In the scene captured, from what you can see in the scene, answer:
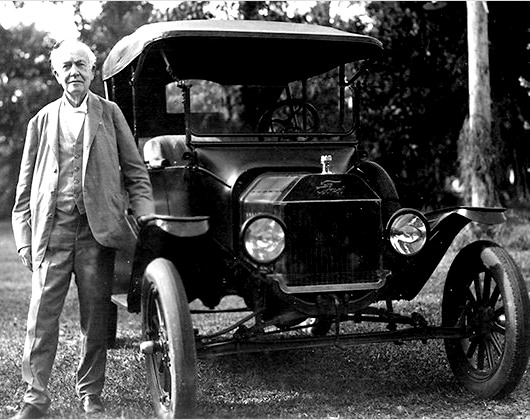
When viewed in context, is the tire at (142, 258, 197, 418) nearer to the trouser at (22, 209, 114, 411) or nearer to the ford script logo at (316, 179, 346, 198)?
the trouser at (22, 209, 114, 411)

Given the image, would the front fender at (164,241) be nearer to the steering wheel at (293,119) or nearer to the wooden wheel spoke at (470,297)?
the steering wheel at (293,119)

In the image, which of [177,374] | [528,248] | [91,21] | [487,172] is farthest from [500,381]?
[91,21]

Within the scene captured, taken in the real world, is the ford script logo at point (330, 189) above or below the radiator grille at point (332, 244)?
above

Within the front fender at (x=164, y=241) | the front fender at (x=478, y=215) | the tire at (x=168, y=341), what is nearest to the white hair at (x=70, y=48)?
the front fender at (x=164, y=241)

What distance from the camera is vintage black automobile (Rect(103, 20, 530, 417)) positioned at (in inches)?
156

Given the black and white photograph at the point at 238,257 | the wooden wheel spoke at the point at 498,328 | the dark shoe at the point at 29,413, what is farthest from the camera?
the wooden wheel spoke at the point at 498,328

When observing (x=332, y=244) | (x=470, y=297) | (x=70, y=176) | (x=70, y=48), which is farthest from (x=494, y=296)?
(x=70, y=48)

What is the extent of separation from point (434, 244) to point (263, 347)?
48.1 inches

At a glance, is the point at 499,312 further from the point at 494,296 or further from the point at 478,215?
the point at 478,215

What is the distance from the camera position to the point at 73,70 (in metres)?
4.04

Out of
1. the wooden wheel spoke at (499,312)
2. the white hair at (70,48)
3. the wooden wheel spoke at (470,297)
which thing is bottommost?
the wooden wheel spoke at (499,312)

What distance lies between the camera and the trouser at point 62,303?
4.02 meters

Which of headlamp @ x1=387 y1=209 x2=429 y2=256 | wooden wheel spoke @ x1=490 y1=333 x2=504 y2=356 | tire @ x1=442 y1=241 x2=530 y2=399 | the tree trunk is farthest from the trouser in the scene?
the tree trunk

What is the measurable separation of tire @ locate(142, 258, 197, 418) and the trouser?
313 millimetres
